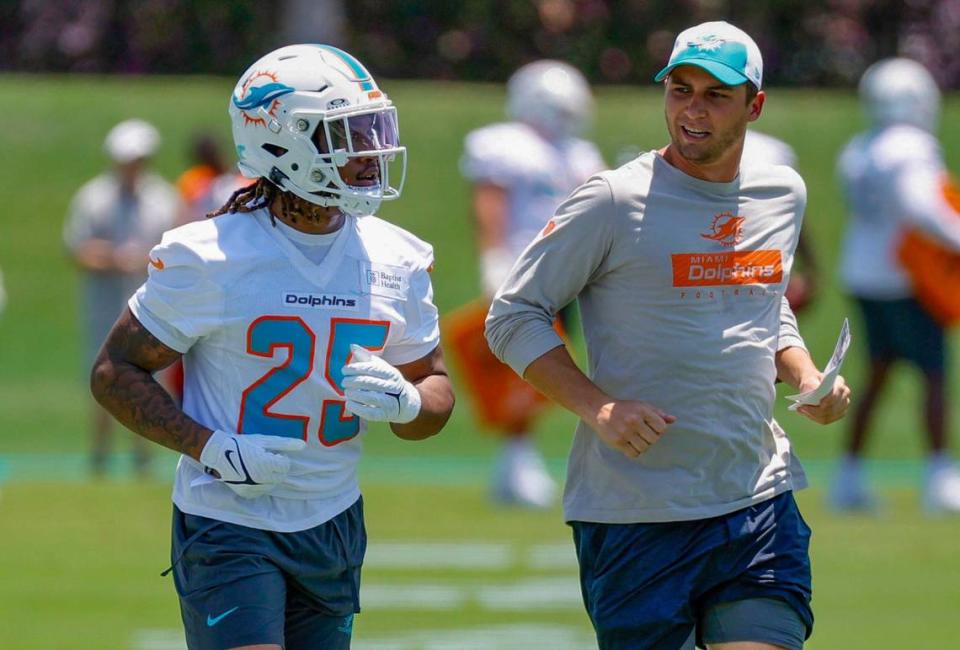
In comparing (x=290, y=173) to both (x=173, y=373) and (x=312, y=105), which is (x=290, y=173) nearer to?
(x=312, y=105)

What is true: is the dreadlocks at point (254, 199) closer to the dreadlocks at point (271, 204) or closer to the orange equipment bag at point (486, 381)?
the dreadlocks at point (271, 204)

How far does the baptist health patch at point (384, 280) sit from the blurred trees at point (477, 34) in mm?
16145

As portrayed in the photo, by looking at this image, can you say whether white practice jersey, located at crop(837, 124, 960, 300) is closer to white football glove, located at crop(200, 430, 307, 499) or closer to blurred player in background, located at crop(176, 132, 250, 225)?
blurred player in background, located at crop(176, 132, 250, 225)

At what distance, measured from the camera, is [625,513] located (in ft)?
15.9

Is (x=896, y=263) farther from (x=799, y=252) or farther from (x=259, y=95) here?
(x=259, y=95)

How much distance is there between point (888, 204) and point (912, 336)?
2.39 ft

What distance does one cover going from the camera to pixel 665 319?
4816 mm

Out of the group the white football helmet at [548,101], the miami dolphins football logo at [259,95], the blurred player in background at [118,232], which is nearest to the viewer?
the miami dolphins football logo at [259,95]

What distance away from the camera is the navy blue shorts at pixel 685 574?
481 centimetres

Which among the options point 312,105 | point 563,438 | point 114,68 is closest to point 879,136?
point 563,438

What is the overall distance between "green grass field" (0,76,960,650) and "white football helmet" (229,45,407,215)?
3230mm

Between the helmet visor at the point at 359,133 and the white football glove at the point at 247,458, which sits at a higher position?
the helmet visor at the point at 359,133

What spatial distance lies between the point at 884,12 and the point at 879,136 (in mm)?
11214

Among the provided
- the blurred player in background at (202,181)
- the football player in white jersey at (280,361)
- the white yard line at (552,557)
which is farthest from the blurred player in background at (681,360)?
the blurred player in background at (202,181)
